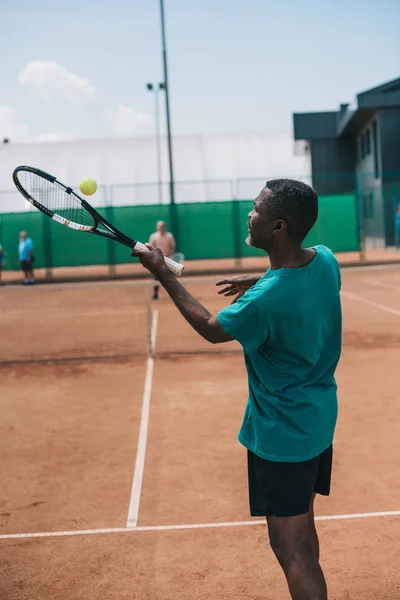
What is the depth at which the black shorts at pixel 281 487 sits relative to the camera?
2676 millimetres

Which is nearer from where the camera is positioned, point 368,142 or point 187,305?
point 187,305

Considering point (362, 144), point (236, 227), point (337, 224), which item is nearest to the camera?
point (236, 227)

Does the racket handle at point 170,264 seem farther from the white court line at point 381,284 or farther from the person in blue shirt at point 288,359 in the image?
the white court line at point 381,284

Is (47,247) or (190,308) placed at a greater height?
(190,308)

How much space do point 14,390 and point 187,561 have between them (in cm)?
500

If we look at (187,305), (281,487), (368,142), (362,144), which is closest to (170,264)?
(187,305)

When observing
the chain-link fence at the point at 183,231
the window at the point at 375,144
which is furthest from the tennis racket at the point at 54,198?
the window at the point at 375,144

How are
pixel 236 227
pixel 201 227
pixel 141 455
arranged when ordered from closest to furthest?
1. pixel 141 455
2. pixel 236 227
3. pixel 201 227

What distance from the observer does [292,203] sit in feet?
8.59

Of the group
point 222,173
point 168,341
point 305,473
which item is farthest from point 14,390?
point 222,173

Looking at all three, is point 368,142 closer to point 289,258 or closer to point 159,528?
point 159,528

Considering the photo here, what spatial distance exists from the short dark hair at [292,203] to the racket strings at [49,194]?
1641 millimetres

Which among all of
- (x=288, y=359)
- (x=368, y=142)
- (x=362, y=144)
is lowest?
(x=288, y=359)

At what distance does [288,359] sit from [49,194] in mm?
2016
